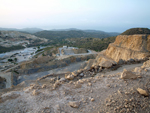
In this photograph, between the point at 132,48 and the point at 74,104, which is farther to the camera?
the point at 132,48

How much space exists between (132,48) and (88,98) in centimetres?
1682

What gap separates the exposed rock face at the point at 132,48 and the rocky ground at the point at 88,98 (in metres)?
11.4

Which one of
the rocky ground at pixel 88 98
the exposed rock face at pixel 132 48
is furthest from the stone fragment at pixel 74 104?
the exposed rock face at pixel 132 48

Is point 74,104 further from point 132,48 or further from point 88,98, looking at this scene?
point 132,48

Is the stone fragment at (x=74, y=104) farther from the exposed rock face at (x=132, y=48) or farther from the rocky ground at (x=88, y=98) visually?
the exposed rock face at (x=132, y=48)

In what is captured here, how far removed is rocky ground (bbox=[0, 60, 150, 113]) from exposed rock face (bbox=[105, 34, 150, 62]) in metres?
11.4

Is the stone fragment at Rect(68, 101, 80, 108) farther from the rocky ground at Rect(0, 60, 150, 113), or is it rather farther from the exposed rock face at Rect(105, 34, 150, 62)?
the exposed rock face at Rect(105, 34, 150, 62)

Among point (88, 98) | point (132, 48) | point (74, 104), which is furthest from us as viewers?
point (132, 48)

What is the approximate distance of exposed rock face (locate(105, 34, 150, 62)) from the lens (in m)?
15.6

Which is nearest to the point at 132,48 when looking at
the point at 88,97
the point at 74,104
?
the point at 88,97

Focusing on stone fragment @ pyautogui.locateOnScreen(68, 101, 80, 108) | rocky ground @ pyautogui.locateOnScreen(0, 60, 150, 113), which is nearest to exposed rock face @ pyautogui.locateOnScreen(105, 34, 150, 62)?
rocky ground @ pyautogui.locateOnScreen(0, 60, 150, 113)

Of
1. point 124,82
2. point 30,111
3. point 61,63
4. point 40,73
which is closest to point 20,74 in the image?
point 40,73

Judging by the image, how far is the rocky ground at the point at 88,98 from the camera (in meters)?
3.45

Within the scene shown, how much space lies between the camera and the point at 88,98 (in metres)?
4.02
